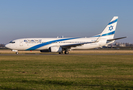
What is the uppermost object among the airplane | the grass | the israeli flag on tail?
the israeli flag on tail

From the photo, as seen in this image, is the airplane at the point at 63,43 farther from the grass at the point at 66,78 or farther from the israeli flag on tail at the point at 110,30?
the grass at the point at 66,78

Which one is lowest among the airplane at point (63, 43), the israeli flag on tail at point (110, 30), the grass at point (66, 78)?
the grass at point (66, 78)

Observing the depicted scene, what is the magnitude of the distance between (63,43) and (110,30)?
1401 centimetres

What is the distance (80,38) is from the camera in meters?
56.8

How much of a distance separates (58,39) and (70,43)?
11.1 ft

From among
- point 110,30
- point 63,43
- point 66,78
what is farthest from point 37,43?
point 66,78

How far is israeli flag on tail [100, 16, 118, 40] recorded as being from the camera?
191 feet

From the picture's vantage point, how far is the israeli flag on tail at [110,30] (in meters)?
58.1

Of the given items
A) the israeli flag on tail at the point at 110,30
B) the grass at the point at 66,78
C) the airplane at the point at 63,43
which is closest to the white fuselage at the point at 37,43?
the airplane at the point at 63,43

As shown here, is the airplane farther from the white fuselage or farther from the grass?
the grass

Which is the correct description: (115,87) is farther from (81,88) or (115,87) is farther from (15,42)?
(15,42)

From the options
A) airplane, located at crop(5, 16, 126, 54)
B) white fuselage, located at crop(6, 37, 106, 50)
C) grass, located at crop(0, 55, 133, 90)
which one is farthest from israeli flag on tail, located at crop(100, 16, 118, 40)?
grass, located at crop(0, 55, 133, 90)

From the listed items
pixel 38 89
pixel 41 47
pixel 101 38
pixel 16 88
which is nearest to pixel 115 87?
pixel 38 89

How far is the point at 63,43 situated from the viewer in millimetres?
55062
